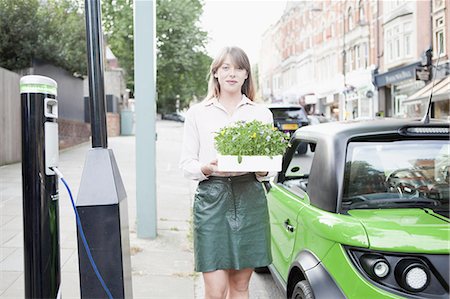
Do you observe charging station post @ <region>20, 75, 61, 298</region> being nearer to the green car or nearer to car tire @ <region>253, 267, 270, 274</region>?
the green car

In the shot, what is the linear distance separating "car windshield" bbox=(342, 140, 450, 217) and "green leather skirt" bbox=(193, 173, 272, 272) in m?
0.61

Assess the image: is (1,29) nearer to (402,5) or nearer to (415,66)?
(415,66)

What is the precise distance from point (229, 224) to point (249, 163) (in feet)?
1.21

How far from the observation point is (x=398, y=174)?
2955 mm

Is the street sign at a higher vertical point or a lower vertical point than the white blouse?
higher

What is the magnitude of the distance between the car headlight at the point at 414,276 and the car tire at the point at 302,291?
0.54m

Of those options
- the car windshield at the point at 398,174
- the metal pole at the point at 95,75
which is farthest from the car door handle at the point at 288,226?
the metal pole at the point at 95,75

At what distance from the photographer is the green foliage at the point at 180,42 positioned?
1246 inches

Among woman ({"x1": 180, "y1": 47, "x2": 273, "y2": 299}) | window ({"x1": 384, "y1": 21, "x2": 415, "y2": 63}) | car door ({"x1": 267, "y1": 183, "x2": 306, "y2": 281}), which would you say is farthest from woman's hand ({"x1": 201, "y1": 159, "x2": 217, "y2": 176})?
window ({"x1": 384, "y1": 21, "x2": 415, "y2": 63})

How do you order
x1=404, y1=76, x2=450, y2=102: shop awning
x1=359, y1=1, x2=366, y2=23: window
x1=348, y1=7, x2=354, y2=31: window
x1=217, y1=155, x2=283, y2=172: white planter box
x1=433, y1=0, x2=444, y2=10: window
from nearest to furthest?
x1=217, y1=155, x2=283, y2=172: white planter box, x1=404, y1=76, x2=450, y2=102: shop awning, x1=433, y1=0, x2=444, y2=10: window, x1=359, y1=1, x2=366, y2=23: window, x1=348, y1=7, x2=354, y2=31: window

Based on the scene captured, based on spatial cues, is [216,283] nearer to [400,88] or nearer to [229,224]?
[229,224]

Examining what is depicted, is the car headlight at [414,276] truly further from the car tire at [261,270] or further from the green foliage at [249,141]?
the car tire at [261,270]

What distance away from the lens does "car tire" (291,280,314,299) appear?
102 inches

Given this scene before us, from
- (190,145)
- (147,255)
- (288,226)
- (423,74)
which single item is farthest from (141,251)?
(423,74)
